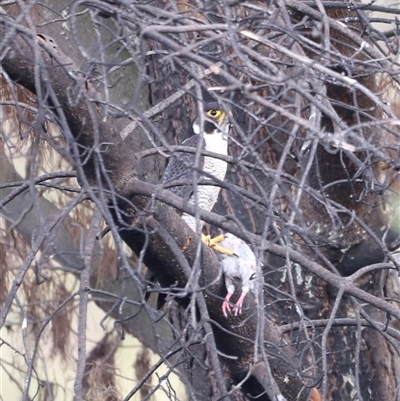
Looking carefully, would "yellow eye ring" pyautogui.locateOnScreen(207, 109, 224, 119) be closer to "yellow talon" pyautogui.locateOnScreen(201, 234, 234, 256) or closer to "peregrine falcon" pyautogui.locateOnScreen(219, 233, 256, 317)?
"yellow talon" pyautogui.locateOnScreen(201, 234, 234, 256)

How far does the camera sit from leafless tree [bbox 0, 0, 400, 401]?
4.30 ft

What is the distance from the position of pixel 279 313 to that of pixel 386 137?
751 mm

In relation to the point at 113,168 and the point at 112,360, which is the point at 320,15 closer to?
the point at 113,168

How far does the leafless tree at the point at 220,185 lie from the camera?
4.30ft

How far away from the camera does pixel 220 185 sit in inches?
57.0

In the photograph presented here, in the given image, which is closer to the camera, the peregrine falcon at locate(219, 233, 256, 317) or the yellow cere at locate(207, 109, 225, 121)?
the peregrine falcon at locate(219, 233, 256, 317)

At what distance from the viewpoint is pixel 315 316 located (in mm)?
2914

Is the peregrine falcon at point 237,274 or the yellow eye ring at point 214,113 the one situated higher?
the yellow eye ring at point 214,113

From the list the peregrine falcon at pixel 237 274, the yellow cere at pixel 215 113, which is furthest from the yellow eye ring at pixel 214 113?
the peregrine falcon at pixel 237 274

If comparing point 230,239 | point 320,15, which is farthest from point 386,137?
point 320,15

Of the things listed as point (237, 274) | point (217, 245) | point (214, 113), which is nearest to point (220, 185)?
point (237, 274)

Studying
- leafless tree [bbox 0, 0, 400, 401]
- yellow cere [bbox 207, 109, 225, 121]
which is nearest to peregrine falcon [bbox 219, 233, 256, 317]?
leafless tree [bbox 0, 0, 400, 401]

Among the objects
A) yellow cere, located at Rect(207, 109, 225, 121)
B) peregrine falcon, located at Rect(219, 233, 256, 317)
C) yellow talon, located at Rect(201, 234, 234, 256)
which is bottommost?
peregrine falcon, located at Rect(219, 233, 256, 317)

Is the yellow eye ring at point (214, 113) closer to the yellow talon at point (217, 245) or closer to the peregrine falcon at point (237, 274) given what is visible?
the yellow talon at point (217, 245)
